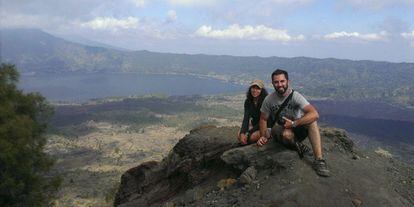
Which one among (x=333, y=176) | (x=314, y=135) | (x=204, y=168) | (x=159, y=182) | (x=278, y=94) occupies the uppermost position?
(x=278, y=94)

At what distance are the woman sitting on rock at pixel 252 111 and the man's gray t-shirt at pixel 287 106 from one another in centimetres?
125

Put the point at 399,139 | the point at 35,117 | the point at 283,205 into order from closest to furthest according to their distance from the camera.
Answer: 1. the point at 283,205
2. the point at 35,117
3. the point at 399,139

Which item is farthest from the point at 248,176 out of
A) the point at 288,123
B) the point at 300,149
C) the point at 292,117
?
the point at 292,117

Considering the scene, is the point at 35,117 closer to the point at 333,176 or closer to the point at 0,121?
the point at 0,121

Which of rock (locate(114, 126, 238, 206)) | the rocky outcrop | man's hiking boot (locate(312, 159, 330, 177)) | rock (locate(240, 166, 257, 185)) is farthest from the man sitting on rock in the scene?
rock (locate(114, 126, 238, 206))

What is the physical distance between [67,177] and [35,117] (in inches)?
3211

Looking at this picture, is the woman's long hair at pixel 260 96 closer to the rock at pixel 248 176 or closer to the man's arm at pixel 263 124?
the man's arm at pixel 263 124

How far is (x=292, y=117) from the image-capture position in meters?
14.6

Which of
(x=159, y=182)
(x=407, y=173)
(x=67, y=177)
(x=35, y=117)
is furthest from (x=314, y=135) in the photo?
(x=67, y=177)

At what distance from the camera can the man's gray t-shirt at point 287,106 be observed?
14.3 m

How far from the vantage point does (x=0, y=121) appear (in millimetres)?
28156

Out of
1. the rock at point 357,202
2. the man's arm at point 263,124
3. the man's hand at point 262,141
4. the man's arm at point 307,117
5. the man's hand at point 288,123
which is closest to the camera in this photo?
the rock at point 357,202

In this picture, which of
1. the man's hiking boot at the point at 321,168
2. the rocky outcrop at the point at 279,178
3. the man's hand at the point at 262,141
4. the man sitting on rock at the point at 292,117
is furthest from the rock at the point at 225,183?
the man's hiking boot at the point at 321,168

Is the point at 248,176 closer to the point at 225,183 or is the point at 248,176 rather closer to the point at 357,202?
the point at 225,183
